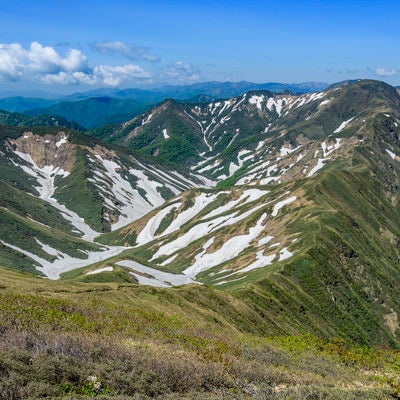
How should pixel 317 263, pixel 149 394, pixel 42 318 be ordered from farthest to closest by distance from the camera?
pixel 317 263, pixel 42 318, pixel 149 394

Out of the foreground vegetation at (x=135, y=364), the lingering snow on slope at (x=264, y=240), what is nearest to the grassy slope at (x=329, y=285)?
the lingering snow on slope at (x=264, y=240)

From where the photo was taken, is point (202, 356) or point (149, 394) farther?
point (202, 356)

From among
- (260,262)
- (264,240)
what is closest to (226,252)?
(264,240)

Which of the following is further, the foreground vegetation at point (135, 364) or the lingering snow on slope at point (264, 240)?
the lingering snow on slope at point (264, 240)

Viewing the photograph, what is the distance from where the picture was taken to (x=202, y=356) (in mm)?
31016

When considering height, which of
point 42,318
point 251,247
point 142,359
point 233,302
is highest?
point 142,359

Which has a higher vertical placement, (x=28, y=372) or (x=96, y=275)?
(x=28, y=372)

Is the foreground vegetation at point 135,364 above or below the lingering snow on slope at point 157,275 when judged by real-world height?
above

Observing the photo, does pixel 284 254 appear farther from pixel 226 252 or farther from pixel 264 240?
pixel 226 252

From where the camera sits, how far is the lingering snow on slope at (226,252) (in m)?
176

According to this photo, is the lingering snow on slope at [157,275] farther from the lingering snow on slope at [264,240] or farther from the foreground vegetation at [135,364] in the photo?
the foreground vegetation at [135,364]

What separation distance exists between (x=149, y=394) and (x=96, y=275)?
96.0 m

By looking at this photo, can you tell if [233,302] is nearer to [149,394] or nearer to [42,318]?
[42,318]

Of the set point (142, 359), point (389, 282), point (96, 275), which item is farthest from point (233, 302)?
point (389, 282)
